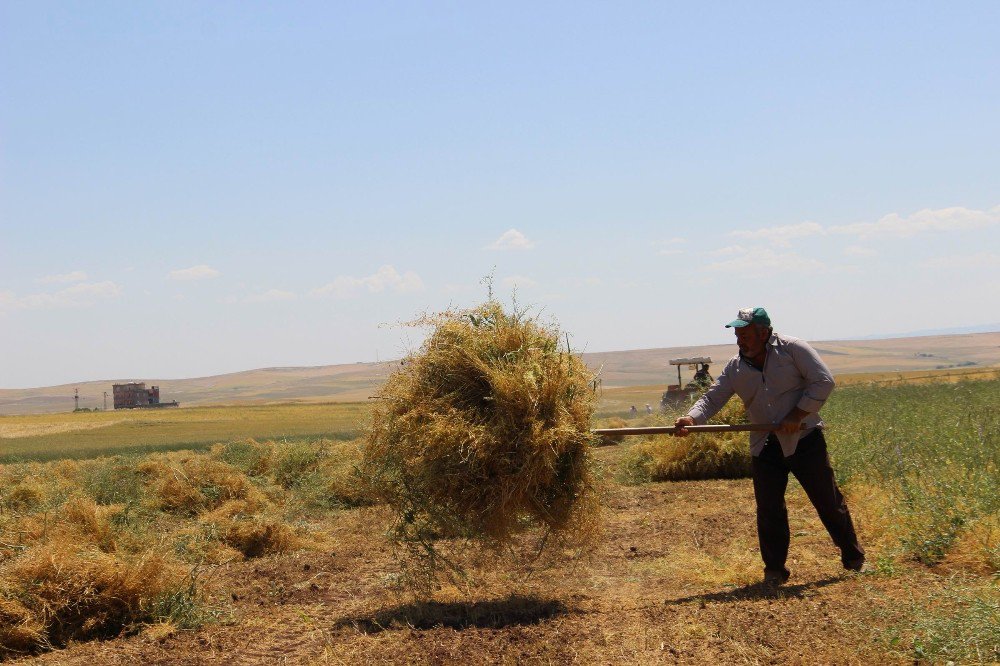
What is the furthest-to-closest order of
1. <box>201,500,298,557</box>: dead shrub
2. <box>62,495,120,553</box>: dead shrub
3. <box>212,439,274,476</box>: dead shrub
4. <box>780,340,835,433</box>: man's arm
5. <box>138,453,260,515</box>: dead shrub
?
<box>212,439,274,476</box>: dead shrub, <box>138,453,260,515</box>: dead shrub, <box>201,500,298,557</box>: dead shrub, <box>62,495,120,553</box>: dead shrub, <box>780,340,835,433</box>: man's arm

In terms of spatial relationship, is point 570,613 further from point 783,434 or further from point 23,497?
point 23,497

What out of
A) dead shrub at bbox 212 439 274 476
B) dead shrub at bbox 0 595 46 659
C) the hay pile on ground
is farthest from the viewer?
dead shrub at bbox 212 439 274 476

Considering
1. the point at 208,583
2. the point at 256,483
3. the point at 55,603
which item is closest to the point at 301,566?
the point at 208,583

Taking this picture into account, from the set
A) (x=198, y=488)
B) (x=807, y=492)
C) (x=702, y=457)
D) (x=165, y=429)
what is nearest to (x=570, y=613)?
(x=807, y=492)

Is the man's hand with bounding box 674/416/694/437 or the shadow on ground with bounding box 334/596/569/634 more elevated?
the man's hand with bounding box 674/416/694/437

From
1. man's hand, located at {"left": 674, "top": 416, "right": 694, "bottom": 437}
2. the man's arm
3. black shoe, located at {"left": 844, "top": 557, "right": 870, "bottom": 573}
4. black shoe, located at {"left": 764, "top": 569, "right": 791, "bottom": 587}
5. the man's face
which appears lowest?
black shoe, located at {"left": 764, "top": 569, "right": 791, "bottom": 587}

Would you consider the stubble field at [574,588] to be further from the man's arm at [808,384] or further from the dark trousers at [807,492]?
the man's arm at [808,384]

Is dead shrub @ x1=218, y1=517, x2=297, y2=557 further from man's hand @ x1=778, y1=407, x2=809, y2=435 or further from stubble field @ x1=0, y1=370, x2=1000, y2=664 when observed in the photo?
man's hand @ x1=778, y1=407, x2=809, y2=435

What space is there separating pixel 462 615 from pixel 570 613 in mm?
839

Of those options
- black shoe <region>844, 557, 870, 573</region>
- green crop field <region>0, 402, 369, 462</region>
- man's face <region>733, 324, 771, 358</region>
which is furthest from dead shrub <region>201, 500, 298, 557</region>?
green crop field <region>0, 402, 369, 462</region>

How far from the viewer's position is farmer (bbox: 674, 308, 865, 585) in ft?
23.2

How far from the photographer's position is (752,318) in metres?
7.15

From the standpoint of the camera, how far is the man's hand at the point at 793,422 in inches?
274

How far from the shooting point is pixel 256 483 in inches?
642
